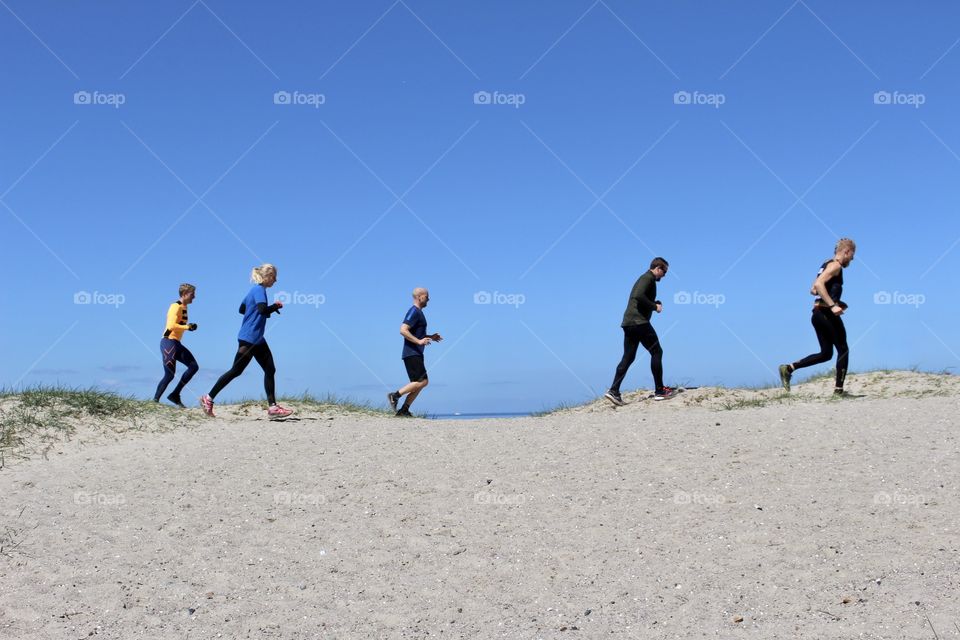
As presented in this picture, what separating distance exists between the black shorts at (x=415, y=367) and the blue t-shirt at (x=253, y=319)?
95.6 inches

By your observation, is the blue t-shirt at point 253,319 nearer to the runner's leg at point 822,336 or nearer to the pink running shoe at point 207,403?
the pink running shoe at point 207,403

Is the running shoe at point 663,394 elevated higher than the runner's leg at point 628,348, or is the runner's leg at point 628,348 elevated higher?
the runner's leg at point 628,348

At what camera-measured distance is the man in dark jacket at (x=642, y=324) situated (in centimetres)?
1289

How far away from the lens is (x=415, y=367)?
13383mm

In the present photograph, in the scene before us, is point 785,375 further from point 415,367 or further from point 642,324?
point 415,367

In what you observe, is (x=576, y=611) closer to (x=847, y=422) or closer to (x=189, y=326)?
(x=847, y=422)

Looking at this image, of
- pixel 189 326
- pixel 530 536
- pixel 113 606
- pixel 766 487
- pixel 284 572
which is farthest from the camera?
pixel 189 326

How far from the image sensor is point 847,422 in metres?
10.2

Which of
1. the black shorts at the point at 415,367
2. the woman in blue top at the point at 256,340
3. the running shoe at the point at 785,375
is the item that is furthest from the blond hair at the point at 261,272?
the running shoe at the point at 785,375

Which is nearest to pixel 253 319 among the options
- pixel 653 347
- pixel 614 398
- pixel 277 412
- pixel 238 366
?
pixel 238 366

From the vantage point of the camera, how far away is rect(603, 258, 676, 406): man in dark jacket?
12891 millimetres

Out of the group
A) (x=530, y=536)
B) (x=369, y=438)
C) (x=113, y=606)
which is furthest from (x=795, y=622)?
(x=369, y=438)

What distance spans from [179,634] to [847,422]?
26.5ft

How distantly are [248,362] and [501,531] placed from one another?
619cm
